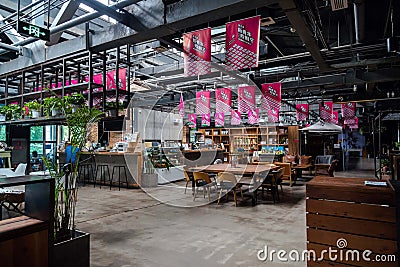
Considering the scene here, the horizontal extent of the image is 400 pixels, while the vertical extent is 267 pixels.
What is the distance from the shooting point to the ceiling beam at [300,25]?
3320 mm

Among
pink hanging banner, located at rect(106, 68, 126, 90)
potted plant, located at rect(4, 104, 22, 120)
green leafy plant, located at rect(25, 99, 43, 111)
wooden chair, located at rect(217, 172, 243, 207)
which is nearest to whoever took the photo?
wooden chair, located at rect(217, 172, 243, 207)

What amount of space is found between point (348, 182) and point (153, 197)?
543 cm

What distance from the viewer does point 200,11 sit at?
384 cm

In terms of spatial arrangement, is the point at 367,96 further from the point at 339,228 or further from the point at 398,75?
the point at 339,228

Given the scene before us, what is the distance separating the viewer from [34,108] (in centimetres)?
653

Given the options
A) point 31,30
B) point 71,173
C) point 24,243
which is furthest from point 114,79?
point 24,243

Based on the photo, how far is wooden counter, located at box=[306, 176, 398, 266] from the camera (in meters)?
2.54

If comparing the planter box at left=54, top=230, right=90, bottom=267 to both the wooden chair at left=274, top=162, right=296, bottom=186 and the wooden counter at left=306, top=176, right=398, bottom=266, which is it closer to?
the wooden counter at left=306, top=176, right=398, bottom=266

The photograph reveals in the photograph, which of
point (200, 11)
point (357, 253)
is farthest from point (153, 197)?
point (357, 253)

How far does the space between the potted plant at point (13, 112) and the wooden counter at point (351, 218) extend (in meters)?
7.14

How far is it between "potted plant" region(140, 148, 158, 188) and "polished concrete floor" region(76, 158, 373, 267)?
1641mm

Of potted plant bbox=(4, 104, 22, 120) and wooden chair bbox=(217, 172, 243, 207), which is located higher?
potted plant bbox=(4, 104, 22, 120)

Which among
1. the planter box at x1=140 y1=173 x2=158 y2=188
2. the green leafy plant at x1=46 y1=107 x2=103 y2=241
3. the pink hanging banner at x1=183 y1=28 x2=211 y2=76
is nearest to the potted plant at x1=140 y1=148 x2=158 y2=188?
the planter box at x1=140 y1=173 x2=158 y2=188

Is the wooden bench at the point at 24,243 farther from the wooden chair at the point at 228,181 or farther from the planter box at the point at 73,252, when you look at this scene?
the wooden chair at the point at 228,181
